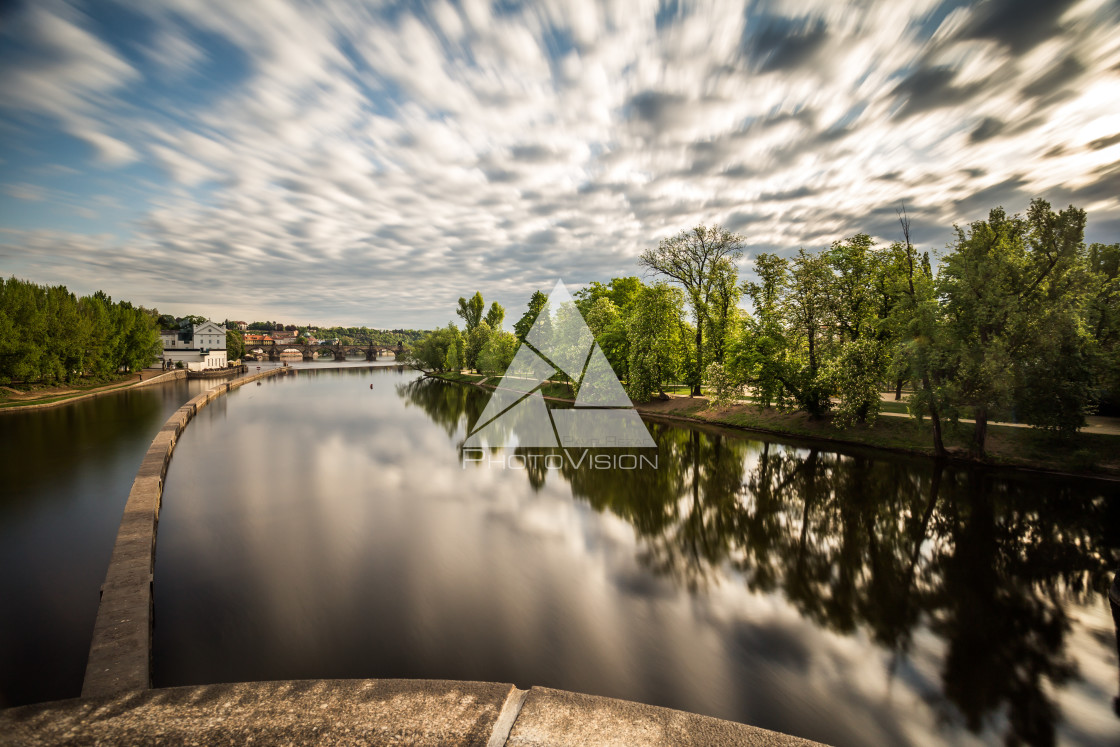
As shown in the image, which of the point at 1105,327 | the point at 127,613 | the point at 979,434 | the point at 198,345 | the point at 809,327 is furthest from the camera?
the point at 198,345

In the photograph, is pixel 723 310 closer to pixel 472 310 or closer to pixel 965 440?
pixel 965 440

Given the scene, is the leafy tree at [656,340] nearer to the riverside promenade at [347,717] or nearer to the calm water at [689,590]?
the calm water at [689,590]

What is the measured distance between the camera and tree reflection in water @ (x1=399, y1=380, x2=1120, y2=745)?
7.23 meters

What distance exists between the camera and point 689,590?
964 cm

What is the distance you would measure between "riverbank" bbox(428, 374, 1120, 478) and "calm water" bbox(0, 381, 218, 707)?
1117 inches

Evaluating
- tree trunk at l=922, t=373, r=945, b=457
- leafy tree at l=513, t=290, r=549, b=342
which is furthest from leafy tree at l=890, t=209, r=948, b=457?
leafy tree at l=513, t=290, r=549, b=342

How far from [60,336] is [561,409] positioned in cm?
5124

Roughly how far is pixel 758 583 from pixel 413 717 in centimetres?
796

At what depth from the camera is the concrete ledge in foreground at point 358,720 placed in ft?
15.2

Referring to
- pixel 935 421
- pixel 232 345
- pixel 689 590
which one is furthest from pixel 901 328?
pixel 232 345

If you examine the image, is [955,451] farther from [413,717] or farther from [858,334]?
[413,717]

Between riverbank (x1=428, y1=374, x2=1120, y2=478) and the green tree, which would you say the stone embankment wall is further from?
the green tree

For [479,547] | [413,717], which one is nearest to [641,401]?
[479,547]

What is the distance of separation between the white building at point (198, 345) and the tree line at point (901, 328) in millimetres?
85246
